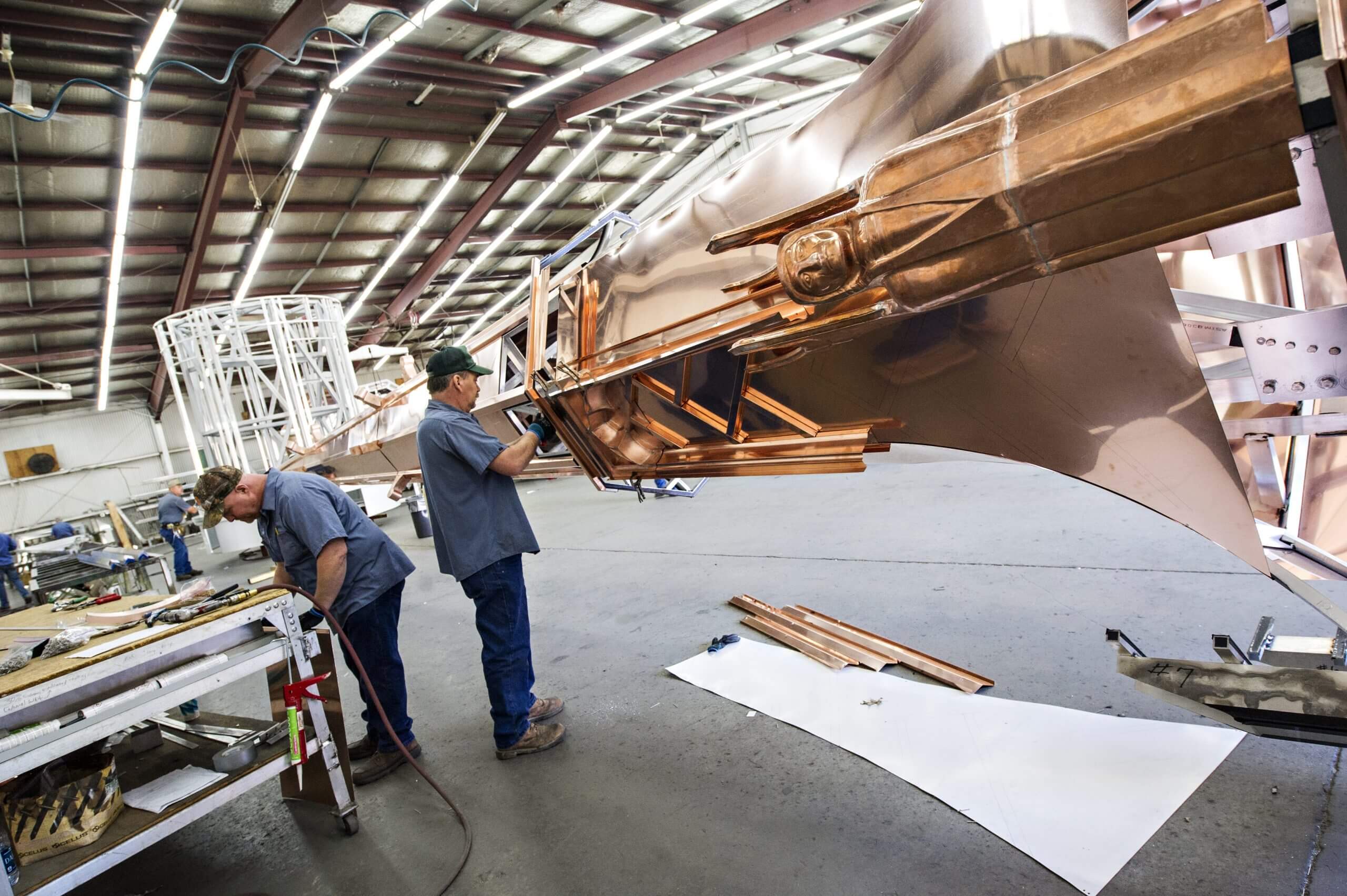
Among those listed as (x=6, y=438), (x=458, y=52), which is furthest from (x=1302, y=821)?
(x=6, y=438)

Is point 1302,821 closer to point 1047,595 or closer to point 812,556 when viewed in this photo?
point 1047,595

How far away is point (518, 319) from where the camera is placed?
119 inches

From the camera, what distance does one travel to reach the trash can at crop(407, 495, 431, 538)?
26.2 ft

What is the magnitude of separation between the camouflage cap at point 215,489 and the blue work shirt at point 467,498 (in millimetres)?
737

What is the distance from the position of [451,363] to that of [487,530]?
2.25ft

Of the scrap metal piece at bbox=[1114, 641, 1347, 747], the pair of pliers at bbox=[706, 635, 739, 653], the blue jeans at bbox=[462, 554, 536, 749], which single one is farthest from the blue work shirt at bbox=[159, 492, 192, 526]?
the scrap metal piece at bbox=[1114, 641, 1347, 747]

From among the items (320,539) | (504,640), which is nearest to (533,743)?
(504,640)

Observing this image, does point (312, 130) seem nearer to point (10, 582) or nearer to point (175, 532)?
point (175, 532)

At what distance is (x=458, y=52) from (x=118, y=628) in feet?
26.9

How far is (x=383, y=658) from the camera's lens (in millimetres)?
2861

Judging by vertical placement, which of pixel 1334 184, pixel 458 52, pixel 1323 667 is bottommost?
pixel 1323 667

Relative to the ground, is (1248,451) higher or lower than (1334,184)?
lower

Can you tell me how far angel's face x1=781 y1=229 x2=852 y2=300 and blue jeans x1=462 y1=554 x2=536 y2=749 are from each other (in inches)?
73.5

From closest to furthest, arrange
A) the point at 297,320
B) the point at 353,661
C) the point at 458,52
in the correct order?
the point at 353,661 < the point at 458,52 < the point at 297,320
